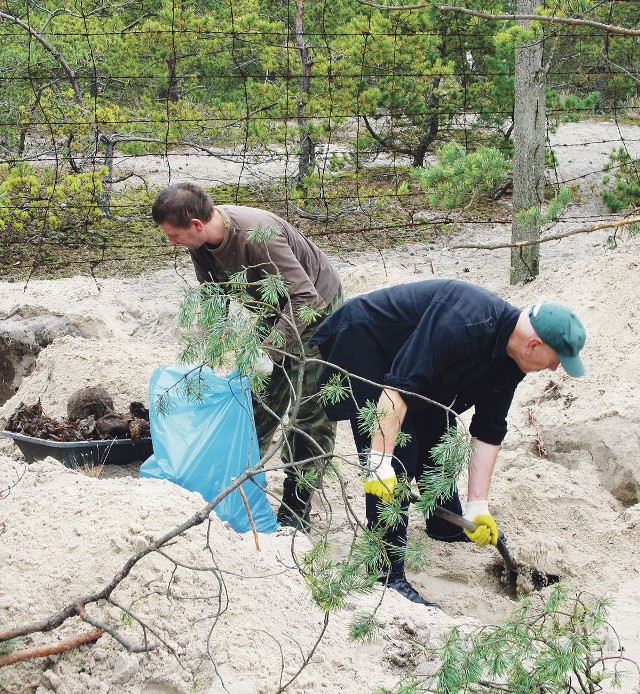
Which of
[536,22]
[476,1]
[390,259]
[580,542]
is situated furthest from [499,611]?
[476,1]

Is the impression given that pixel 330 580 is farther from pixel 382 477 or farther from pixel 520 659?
pixel 382 477

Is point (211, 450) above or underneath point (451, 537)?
above

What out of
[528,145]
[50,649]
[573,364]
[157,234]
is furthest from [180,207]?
[157,234]

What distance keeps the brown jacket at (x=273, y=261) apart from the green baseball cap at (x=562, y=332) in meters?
0.91

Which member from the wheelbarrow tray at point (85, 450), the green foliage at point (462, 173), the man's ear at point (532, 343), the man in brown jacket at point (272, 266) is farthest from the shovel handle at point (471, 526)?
the green foliage at point (462, 173)

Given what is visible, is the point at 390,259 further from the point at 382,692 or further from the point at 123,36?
the point at 382,692

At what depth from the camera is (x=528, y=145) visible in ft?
20.6

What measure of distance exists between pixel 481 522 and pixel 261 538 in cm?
85

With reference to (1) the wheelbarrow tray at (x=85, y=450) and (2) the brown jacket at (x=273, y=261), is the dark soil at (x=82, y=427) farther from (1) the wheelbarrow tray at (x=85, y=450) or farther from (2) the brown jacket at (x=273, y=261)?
(2) the brown jacket at (x=273, y=261)

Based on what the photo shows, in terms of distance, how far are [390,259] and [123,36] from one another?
3.06 m

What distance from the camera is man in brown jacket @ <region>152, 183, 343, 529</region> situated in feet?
10.8

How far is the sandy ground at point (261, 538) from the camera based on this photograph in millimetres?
2445

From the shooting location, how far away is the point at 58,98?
24.6ft

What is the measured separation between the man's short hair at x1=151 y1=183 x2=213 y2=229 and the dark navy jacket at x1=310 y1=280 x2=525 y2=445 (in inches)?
25.4
